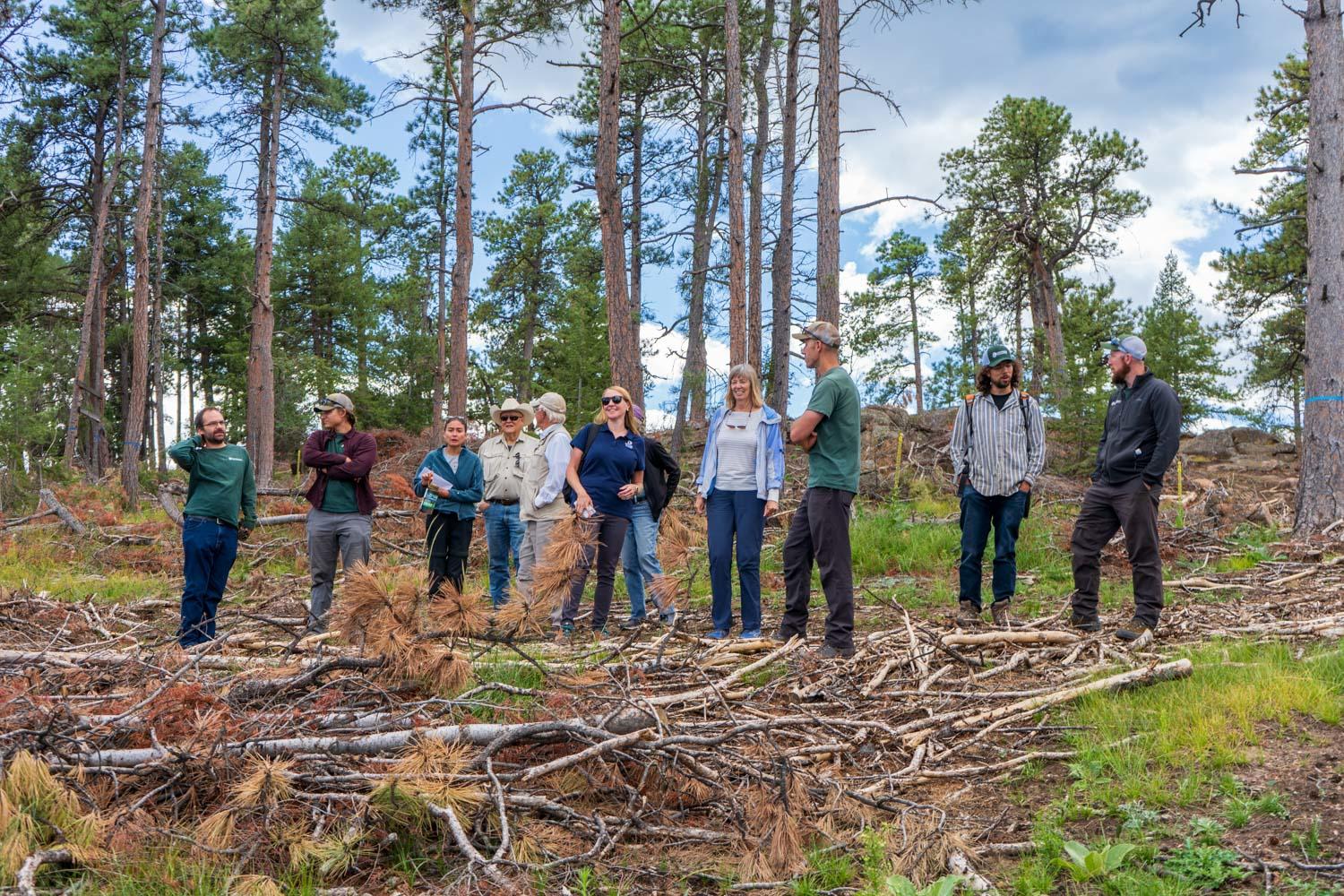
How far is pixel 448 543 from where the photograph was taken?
764cm

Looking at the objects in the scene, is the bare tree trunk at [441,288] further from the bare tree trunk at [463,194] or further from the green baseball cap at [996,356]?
the green baseball cap at [996,356]

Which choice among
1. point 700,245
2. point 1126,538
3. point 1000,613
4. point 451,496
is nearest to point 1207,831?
point 1126,538

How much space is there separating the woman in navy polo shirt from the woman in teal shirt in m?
0.95

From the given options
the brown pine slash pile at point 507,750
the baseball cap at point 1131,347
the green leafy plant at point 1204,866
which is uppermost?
the baseball cap at point 1131,347

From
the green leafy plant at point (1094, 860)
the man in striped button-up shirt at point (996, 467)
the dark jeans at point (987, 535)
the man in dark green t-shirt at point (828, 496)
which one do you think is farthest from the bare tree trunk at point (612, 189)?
the green leafy plant at point (1094, 860)

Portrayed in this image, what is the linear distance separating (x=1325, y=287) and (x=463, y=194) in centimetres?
1322

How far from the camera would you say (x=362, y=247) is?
31.9 metres

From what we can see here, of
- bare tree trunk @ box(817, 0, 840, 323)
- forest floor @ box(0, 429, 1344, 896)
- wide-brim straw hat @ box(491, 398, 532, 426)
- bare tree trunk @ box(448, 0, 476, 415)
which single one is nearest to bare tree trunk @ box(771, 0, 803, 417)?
bare tree trunk @ box(817, 0, 840, 323)

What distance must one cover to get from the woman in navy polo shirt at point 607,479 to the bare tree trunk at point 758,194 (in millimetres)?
10564

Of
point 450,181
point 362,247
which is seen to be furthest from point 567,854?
point 362,247

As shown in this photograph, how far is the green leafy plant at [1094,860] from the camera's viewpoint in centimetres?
289

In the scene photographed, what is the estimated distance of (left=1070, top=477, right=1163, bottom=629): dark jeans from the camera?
19.4 feet

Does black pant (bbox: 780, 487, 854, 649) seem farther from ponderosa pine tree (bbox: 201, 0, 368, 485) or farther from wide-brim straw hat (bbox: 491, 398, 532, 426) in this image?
ponderosa pine tree (bbox: 201, 0, 368, 485)

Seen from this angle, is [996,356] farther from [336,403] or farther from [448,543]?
[336,403]
